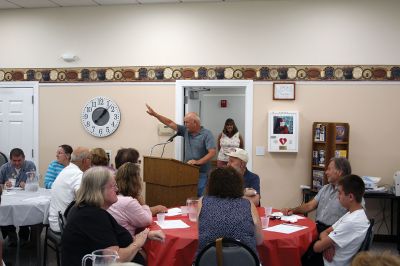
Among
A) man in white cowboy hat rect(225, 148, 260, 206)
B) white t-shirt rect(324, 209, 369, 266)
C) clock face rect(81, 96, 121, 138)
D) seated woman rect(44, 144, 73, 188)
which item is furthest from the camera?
clock face rect(81, 96, 121, 138)

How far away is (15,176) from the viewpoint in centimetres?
508

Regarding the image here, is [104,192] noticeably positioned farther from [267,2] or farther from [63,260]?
[267,2]

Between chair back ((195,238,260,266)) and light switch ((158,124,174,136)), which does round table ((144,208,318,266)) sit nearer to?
chair back ((195,238,260,266))

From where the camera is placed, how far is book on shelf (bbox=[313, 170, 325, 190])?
538 cm

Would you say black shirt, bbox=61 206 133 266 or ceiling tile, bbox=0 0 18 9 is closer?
black shirt, bbox=61 206 133 266

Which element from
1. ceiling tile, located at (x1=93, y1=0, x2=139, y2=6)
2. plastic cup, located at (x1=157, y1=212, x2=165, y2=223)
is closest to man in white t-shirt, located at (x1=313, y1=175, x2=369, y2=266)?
plastic cup, located at (x1=157, y1=212, x2=165, y2=223)

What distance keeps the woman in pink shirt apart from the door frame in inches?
107

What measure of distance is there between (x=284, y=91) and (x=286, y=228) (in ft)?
9.31

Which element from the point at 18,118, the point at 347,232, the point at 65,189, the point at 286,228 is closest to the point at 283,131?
the point at 286,228

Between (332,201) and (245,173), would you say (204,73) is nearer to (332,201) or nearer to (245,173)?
(245,173)

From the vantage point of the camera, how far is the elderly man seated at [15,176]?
4.96 metres

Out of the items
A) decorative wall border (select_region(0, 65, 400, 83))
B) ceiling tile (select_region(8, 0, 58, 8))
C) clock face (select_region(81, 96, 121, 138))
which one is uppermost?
ceiling tile (select_region(8, 0, 58, 8))

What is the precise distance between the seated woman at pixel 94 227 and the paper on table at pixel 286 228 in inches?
42.3

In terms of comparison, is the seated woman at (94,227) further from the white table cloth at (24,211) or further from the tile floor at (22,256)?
the tile floor at (22,256)
